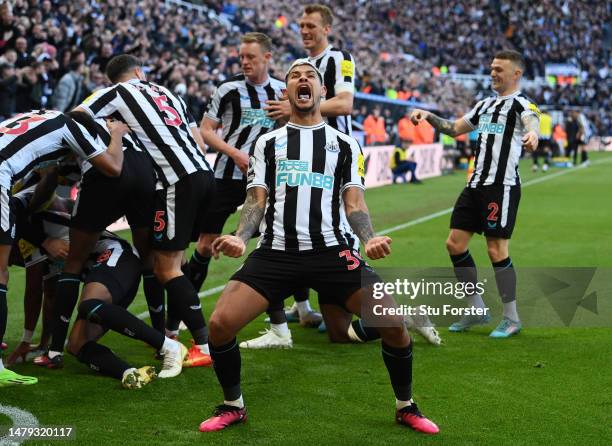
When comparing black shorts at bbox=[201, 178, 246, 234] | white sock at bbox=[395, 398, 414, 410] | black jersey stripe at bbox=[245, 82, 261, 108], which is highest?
black jersey stripe at bbox=[245, 82, 261, 108]

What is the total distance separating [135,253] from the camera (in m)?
6.15

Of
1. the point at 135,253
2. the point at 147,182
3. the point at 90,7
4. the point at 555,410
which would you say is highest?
the point at 90,7

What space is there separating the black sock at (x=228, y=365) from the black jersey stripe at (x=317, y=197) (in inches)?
25.5

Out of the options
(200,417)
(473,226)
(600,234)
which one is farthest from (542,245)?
(200,417)

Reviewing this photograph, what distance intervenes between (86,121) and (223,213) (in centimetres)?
183

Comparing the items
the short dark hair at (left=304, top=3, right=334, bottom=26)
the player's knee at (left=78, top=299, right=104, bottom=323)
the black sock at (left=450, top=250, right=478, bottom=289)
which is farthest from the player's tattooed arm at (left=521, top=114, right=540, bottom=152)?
the player's knee at (left=78, top=299, right=104, bottom=323)

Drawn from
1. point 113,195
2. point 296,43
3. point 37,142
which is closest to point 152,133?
point 113,195

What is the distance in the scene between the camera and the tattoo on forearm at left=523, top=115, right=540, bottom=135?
679 centimetres

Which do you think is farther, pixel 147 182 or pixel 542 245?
pixel 542 245

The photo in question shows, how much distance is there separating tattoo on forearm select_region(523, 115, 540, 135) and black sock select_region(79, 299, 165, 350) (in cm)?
310

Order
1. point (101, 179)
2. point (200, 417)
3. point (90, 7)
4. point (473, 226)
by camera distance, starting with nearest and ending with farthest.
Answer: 1. point (200, 417)
2. point (101, 179)
3. point (473, 226)
4. point (90, 7)

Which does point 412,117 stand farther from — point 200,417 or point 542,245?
point 542,245

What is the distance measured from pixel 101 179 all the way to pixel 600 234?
9.16m

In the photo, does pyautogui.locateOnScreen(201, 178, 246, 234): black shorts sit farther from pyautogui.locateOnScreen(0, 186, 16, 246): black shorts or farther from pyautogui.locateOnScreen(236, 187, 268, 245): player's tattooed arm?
pyautogui.locateOnScreen(236, 187, 268, 245): player's tattooed arm
